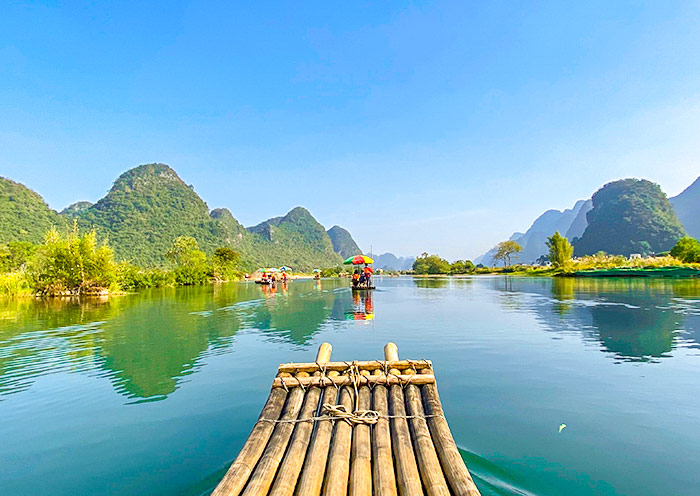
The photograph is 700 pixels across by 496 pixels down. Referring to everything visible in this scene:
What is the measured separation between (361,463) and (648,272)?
232ft

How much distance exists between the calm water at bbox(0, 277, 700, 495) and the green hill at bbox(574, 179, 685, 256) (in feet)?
561

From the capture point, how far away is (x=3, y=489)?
15.4ft


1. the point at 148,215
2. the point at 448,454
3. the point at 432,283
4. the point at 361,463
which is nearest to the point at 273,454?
the point at 361,463

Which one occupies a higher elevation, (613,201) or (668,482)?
(613,201)

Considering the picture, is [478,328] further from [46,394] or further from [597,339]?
[46,394]

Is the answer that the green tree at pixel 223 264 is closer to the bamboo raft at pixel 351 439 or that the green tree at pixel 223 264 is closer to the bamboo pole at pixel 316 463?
the bamboo raft at pixel 351 439

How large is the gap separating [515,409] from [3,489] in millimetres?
7926

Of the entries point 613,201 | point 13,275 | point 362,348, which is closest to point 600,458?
point 362,348

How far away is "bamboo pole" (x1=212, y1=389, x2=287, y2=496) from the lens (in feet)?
10.0

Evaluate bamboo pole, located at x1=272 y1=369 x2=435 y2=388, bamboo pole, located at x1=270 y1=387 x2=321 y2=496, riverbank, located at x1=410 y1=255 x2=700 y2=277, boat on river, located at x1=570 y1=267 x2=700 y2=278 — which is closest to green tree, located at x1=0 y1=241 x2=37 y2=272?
bamboo pole, located at x1=272 y1=369 x2=435 y2=388

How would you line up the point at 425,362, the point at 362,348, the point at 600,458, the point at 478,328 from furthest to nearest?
the point at 478,328
the point at 362,348
the point at 425,362
the point at 600,458

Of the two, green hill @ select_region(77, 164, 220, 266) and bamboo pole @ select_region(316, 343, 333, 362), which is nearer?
bamboo pole @ select_region(316, 343, 333, 362)

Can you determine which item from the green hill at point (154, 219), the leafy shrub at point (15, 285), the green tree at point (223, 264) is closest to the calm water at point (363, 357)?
the leafy shrub at point (15, 285)

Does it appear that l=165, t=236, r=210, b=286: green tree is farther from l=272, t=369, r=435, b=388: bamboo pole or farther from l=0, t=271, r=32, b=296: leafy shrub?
l=272, t=369, r=435, b=388: bamboo pole
